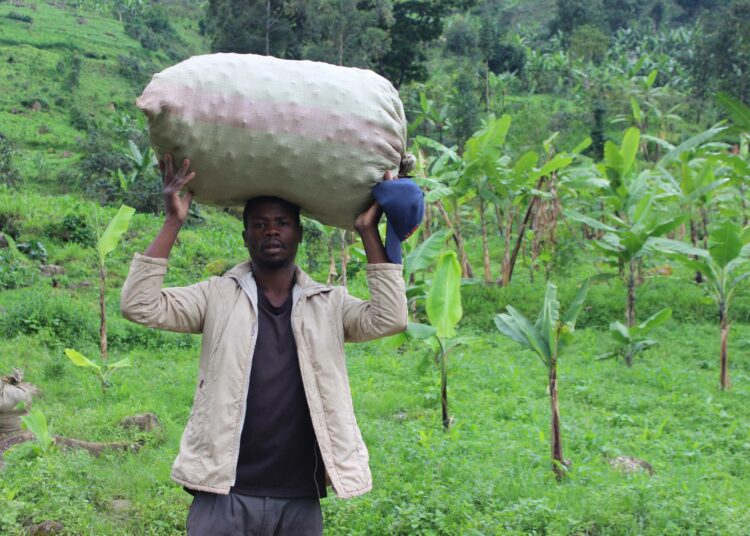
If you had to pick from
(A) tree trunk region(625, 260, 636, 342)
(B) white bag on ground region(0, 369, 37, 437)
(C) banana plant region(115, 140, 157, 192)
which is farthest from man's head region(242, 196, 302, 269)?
(C) banana plant region(115, 140, 157, 192)

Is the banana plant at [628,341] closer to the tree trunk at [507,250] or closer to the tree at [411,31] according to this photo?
the tree trunk at [507,250]

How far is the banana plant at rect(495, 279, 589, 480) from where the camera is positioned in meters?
4.54

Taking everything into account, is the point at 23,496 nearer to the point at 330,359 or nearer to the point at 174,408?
the point at 174,408

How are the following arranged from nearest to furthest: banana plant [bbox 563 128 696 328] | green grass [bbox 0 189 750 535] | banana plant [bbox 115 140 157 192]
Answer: green grass [bbox 0 189 750 535] < banana plant [bbox 563 128 696 328] < banana plant [bbox 115 140 157 192]

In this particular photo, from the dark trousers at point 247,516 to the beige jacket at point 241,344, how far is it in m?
0.07

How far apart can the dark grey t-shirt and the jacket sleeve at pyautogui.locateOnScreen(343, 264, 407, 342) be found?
23cm

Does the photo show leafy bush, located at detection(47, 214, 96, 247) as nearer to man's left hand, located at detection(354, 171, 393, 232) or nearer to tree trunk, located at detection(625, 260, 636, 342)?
tree trunk, located at detection(625, 260, 636, 342)

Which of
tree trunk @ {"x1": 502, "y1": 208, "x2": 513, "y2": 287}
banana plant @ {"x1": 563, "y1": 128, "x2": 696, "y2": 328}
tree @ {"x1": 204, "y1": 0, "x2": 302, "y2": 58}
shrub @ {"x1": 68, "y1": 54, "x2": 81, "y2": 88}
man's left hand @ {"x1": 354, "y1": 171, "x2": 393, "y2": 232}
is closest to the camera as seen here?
man's left hand @ {"x1": 354, "y1": 171, "x2": 393, "y2": 232}

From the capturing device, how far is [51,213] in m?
12.9

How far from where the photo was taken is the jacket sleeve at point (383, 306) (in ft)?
7.60

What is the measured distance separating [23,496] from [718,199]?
30.8 ft

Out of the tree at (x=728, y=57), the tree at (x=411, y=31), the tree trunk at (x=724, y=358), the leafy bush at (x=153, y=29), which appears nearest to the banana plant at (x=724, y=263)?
the tree trunk at (x=724, y=358)

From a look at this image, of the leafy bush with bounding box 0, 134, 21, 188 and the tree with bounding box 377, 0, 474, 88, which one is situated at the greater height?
the tree with bounding box 377, 0, 474, 88

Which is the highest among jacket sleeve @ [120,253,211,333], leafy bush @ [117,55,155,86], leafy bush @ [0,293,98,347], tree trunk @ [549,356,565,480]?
jacket sleeve @ [120,253,211,333]
